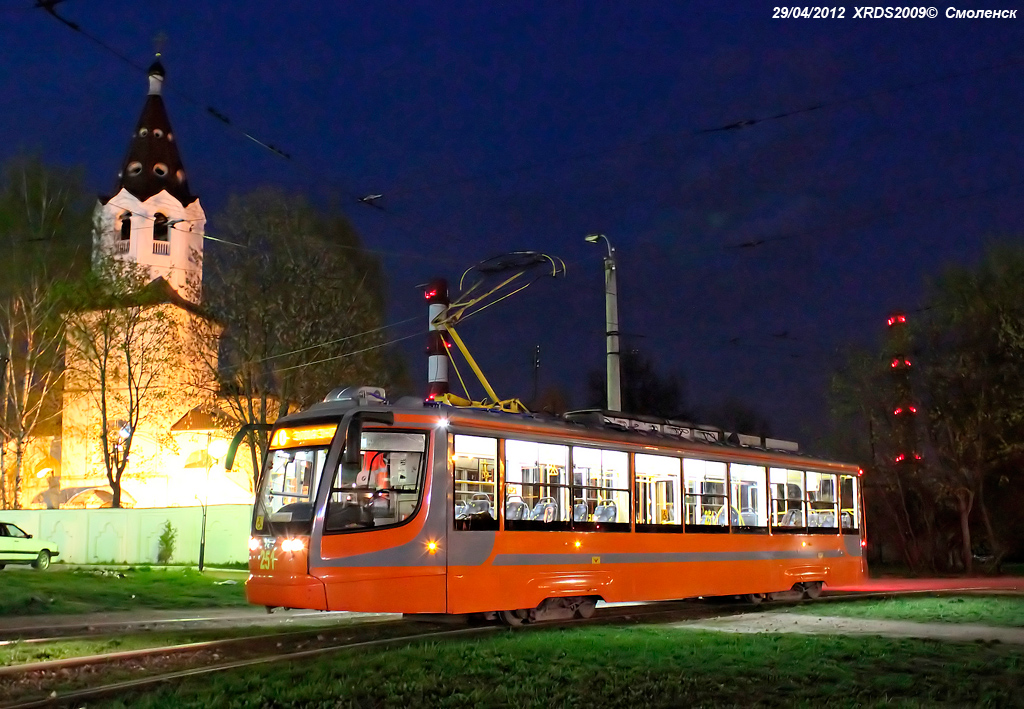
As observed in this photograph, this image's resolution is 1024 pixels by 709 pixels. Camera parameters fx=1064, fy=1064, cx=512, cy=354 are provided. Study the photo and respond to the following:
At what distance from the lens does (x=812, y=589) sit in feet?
68.1

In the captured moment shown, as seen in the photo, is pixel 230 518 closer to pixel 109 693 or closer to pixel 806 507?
pixel 806 507

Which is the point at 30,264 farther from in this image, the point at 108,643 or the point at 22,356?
the point at 108,643

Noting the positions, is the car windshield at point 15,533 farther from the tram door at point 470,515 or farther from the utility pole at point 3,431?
the tram door at point 470,515

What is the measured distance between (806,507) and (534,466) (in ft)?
25.2

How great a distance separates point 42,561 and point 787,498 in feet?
73.6

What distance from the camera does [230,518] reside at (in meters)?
32.9

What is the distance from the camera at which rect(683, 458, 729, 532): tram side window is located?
56.1 feet

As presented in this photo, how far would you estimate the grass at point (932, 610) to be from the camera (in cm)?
1609

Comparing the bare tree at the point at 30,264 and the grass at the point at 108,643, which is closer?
the grass at the point at 108,643

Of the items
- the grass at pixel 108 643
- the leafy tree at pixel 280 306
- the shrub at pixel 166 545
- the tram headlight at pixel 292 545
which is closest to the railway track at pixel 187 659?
the grass at pixel 108 643

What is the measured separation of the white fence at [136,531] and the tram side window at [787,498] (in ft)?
59.2

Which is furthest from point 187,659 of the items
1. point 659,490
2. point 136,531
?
point 136,531

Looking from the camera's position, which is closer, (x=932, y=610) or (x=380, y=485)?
(x=380, y=485)

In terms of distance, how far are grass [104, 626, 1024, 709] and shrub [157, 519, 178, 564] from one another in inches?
970
